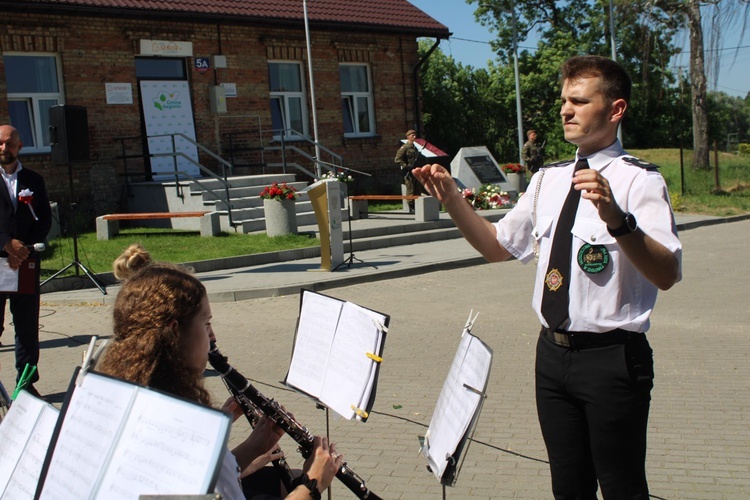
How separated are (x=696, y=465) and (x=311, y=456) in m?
3.03

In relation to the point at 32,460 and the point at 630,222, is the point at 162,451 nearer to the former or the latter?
the point at 32,460


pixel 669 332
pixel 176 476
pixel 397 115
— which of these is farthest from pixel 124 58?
pixel 176 476

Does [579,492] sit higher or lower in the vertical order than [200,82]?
lower

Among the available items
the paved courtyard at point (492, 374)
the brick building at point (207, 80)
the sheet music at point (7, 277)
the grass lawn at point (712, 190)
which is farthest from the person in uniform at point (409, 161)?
the sheet music at point (7, 277)

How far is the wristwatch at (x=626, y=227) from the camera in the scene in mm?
2623

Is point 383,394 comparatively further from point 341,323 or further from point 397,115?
point 397,115

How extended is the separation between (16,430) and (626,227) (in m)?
1.94

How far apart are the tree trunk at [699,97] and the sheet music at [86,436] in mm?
28526

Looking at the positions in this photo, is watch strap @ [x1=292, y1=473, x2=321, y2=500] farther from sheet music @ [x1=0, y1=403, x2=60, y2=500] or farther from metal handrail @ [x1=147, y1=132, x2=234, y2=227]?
metal handrail @ [x1=147, y1=132, x2=234, y2=227]

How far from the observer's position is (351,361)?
3383 mm

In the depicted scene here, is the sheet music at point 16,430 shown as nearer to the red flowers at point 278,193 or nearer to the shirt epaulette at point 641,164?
the shirt epaulette at point 641,164

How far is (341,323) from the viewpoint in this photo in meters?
3.46

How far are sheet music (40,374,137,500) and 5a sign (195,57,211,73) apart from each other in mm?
20155

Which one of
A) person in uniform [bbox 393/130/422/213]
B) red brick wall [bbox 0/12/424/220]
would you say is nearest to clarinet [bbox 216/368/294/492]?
red brick wall [bbox 0/12/424/220]
